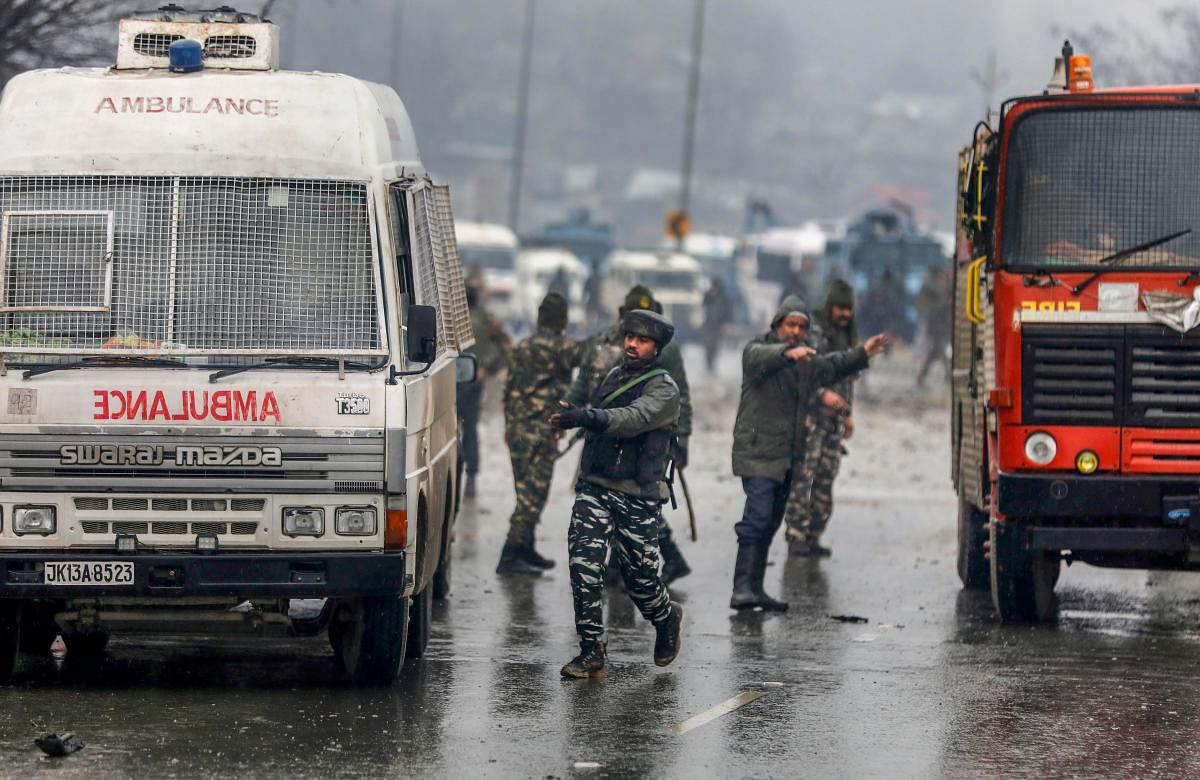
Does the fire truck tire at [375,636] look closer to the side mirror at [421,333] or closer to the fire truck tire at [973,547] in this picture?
the side mirror at [421,333]

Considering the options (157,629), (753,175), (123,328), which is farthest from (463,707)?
(753,175)

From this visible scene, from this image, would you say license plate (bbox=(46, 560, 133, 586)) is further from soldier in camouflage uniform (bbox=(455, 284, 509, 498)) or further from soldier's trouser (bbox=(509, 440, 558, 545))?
soldier in camouflage uniform (bbox=(455, 284, 509, 498))

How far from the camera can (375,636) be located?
9.50 m

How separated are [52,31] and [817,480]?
255 inches

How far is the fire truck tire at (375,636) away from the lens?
946 cm

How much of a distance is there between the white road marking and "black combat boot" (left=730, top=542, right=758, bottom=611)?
101 inches

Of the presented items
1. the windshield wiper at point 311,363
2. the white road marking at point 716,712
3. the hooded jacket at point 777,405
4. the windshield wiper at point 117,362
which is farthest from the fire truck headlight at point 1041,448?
the windshield wiper at point 117,362

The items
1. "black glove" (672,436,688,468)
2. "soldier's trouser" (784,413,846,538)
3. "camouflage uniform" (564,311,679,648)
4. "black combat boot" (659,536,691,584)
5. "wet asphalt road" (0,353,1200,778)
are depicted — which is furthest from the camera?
"soldier's trouser" (784,413,846,538)

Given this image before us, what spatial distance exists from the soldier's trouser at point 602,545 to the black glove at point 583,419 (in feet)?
1.22

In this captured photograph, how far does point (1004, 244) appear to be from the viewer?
36.5 feet

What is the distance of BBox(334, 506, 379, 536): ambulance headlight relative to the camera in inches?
354

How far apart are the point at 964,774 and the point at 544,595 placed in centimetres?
520

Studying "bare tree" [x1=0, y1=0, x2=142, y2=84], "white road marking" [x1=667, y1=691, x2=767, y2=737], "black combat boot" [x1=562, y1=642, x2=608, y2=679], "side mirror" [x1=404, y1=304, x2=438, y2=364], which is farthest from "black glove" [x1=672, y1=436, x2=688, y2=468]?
"bare tree" [x1=0, y1=0, x2=142, y2=84]

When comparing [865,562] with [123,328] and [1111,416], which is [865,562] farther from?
[123,328]
